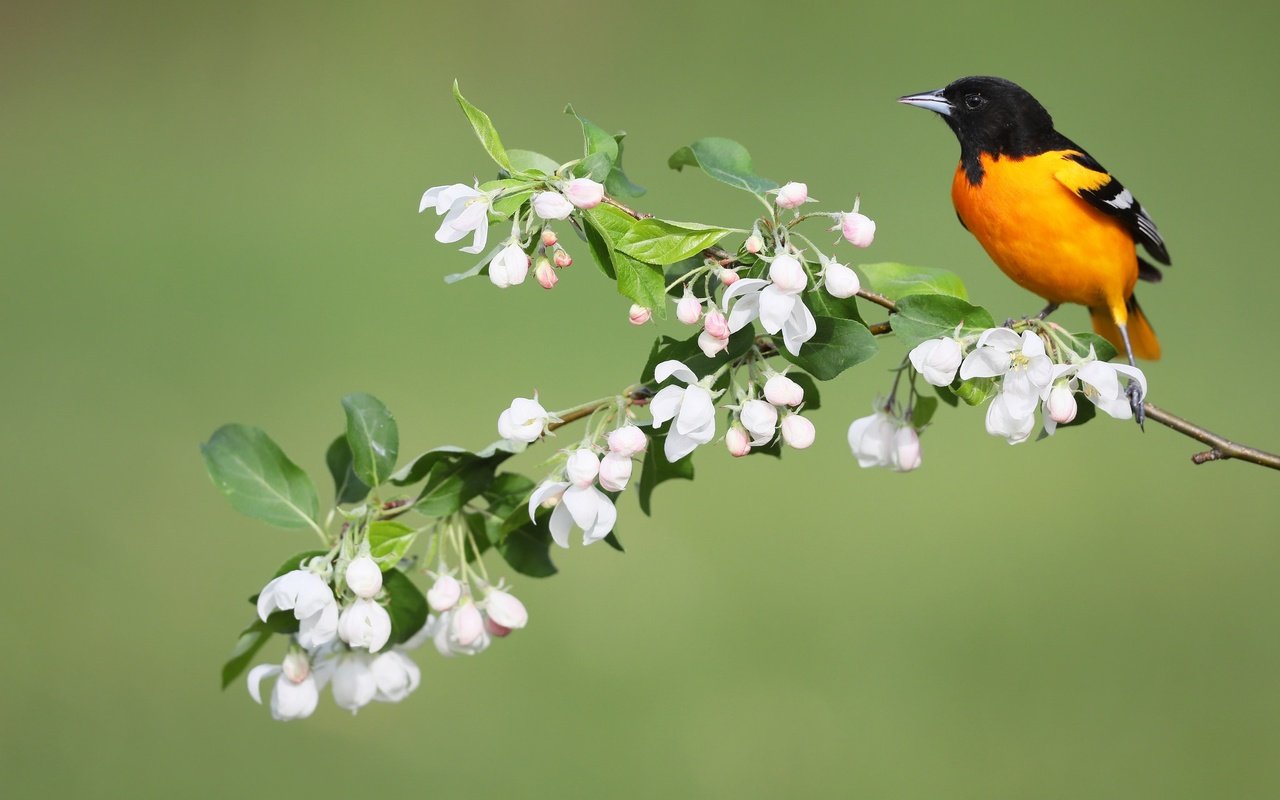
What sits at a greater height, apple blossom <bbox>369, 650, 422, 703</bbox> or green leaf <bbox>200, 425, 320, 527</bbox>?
green leaf <bbox>200, 425, 320, 527</bbox>

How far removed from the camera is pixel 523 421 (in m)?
0.97

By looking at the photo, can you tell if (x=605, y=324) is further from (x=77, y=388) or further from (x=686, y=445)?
(x=686, y=445)

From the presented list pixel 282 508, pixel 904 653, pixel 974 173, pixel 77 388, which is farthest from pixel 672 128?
pixel 282 508

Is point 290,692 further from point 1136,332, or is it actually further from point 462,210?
point 1136,332

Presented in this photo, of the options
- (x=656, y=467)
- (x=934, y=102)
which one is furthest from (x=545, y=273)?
(x=934, y=102)

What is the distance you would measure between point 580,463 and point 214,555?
9.61 ft

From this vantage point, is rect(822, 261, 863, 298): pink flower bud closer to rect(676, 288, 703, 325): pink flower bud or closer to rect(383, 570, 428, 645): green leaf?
rect(676, 288, 703, 325): pink flower bud

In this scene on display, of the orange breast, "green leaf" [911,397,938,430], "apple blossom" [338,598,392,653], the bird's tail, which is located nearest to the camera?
"apple blossom" [338,598,392,653]

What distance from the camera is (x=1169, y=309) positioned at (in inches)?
186

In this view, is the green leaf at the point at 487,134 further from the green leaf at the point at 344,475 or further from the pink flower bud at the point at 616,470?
the green leaf at the point at 344,475

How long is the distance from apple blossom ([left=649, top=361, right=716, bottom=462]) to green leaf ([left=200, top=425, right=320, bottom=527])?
0.36 metres

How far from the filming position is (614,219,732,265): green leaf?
36.3 inches

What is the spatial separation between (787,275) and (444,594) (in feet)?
1.33

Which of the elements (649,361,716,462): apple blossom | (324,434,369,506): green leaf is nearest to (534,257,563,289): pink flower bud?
(649,361,716,462): apple blossom
